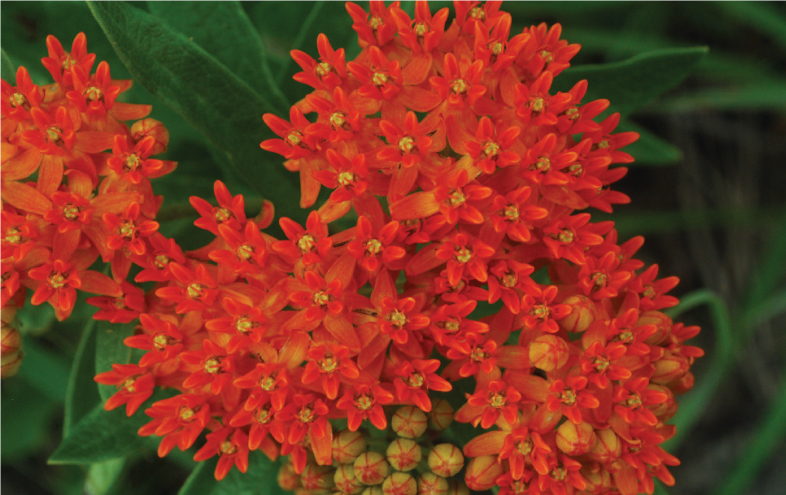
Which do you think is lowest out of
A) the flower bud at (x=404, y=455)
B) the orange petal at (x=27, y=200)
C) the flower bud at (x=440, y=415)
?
the flower bud at (x=404, y=455)

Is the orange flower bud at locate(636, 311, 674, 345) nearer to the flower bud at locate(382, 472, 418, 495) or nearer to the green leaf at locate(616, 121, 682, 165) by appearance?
the flower bud at locate(382, 472, 418, 495)

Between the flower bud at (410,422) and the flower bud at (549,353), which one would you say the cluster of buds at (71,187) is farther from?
the flower bud at (549,353)

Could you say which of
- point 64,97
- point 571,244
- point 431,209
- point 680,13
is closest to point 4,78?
point 64,97

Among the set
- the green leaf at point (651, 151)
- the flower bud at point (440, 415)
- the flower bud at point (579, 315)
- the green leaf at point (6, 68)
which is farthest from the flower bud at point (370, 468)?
the green leaf at point (651, 151)

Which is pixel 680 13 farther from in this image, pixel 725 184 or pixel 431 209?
pixel 431 209

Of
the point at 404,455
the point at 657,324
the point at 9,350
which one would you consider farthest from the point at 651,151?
the point at 9,350

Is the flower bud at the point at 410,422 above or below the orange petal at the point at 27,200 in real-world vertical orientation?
below
